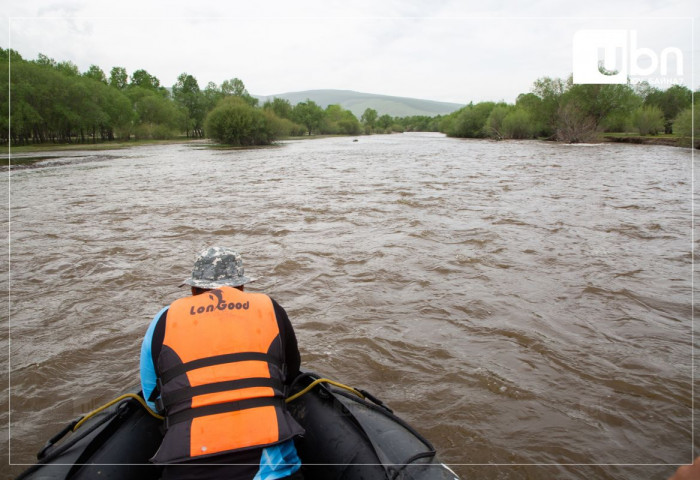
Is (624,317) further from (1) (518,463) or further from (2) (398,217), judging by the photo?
(2) (398,217)

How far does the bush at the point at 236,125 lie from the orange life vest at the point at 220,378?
51.1 meters

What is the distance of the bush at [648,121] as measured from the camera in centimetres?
4278

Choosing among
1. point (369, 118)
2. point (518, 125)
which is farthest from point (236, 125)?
point (369, 118)

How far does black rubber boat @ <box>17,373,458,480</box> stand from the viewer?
201 cm

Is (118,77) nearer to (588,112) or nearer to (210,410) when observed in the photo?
(588,112)

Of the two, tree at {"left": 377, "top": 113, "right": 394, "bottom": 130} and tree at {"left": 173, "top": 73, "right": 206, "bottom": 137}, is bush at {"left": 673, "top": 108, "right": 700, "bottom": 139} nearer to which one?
tree at {"left": 173, "top": 73, "right": 206, "bottom": 137}

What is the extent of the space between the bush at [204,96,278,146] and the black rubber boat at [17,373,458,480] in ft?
167

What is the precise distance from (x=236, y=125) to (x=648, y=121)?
45811 millimetres

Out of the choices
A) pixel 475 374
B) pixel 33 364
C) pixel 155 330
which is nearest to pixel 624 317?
pixel 475 374

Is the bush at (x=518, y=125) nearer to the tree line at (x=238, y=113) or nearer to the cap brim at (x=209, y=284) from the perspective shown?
the tree line at (x=238, y=113)

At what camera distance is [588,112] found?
45.4m

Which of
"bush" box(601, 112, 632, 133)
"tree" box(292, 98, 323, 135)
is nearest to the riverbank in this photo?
"bush" box(601, 112, 632, 133)

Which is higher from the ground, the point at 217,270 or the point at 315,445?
the point at 217,270

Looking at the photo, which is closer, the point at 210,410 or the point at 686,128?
the point at 210,410
